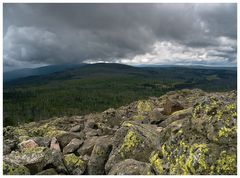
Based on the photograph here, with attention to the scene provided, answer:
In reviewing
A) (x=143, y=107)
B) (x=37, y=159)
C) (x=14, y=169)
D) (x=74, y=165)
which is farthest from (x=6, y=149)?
(x=143, y=107)

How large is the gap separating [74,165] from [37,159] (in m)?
2.80

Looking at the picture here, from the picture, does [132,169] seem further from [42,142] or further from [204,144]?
[42,142]

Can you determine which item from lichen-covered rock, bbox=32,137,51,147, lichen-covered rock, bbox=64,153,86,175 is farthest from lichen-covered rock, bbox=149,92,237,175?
lichen-covered rock, bbox=32,137,51,147

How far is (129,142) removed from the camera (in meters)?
16.5

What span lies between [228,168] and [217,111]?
361 centimetres

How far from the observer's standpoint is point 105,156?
17.6 meters

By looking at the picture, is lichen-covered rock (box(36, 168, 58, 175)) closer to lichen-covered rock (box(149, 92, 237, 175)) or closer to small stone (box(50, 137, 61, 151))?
lichen-covered rock (box(149, 92, 237, 175))

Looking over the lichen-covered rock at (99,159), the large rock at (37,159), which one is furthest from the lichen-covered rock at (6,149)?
the lichen-covered rock at (99,159)

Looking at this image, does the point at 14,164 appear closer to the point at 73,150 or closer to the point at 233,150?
the point at 73,150

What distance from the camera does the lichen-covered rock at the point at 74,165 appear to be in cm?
1654

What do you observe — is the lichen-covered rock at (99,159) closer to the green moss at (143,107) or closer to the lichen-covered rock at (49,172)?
the lichen-covered rock at (49,172)

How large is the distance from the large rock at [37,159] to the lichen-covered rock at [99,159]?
1947 millimetres

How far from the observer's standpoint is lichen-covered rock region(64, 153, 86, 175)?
54.3 feet

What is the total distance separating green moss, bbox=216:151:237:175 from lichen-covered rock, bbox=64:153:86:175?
9.39m
